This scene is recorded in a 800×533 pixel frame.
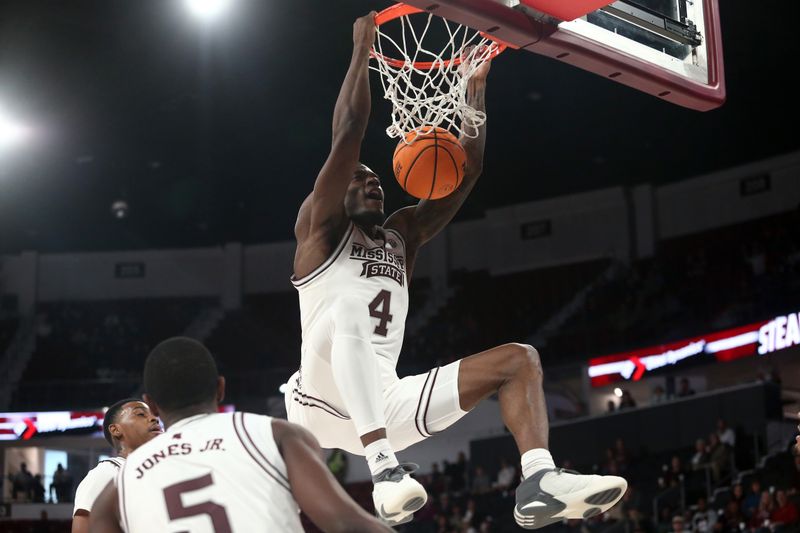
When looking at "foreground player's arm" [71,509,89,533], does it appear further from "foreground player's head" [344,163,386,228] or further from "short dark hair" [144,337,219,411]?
"short dark hair" [144,337,219,411]

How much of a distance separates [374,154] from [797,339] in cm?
891

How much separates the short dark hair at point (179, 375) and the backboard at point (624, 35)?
204 centimetres

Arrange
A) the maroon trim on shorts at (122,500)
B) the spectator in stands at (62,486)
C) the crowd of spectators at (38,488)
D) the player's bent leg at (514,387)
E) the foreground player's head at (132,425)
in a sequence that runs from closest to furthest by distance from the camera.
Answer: the maroon trim on shorts at (122,500) < the player's bent leg at (514,387) < the foreground player's head at (132,425) < the spectator in stands at (62,486) < the crowd of spectators at (38,488)

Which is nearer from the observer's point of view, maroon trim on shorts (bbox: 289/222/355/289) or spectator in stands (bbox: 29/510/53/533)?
maroon trim on shorts (bbox: 289/222/355/289)

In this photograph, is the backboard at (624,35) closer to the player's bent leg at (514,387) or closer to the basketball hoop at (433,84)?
the basketball hoop at (433,84)

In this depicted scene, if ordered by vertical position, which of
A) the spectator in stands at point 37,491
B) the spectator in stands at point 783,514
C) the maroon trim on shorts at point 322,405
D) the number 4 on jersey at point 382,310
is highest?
the number 4 on jersey at point 382,310

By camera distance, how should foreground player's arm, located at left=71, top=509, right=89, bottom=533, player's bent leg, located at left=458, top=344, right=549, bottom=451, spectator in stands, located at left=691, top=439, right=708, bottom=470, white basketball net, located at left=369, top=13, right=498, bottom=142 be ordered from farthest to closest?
spectator in stands, located at left=691, top=439, right=708, bottom=470 < white basketball net, located at left=369, top=13, right=498, bottom=142 < foreground player's arm, located at left=71, top=509, right=89, bottom=533 < player's bent leg, located at left=458, top=344, right=549, bottom=451

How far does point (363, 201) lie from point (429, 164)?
37cm

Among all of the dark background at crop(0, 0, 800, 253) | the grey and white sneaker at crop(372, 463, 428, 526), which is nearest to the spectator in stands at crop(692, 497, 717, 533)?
the dark background at crop(0, 0, 800, 253)

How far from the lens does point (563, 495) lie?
4.34m

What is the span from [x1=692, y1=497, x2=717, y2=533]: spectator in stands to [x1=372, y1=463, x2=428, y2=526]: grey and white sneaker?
1020 cm

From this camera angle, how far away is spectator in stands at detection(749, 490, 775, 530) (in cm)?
1314

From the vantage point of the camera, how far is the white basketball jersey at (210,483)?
291 cm

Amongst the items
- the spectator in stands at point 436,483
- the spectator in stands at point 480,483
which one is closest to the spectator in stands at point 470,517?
the spectator in stands at point 480,483
